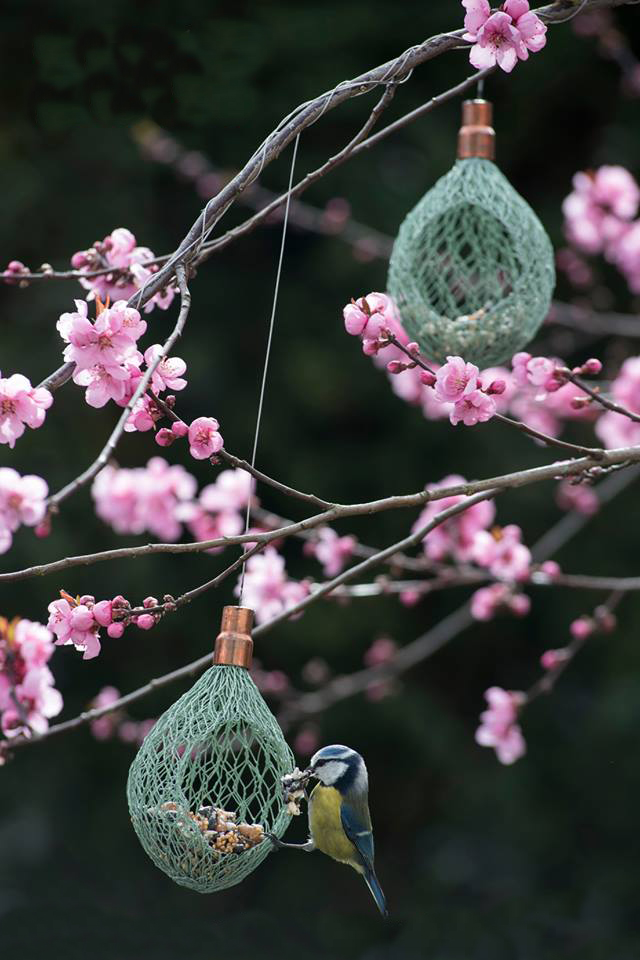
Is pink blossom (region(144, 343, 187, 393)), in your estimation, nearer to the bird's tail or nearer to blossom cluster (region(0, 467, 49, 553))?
blossom cluster (region(0, 467, 49, 553))

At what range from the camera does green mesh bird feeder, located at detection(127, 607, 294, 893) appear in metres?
1.09

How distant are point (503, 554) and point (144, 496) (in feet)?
2.32

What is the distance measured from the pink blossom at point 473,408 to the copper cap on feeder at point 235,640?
273 mm

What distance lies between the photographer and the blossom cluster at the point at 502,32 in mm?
1197

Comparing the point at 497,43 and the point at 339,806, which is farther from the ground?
the point at 497,43

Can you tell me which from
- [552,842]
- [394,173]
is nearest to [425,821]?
[552,842]

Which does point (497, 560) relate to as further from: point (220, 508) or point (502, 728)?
point (220, 508)

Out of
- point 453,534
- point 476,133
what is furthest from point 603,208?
point 476,133

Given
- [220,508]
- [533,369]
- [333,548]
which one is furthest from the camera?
[220,508]

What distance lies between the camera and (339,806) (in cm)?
114

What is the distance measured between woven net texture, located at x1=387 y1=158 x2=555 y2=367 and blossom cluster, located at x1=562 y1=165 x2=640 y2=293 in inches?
51.6

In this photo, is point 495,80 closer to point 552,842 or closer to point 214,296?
point 214,296

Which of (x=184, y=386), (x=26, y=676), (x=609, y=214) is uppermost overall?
(x=609, y=214)

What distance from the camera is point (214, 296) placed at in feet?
17.2
